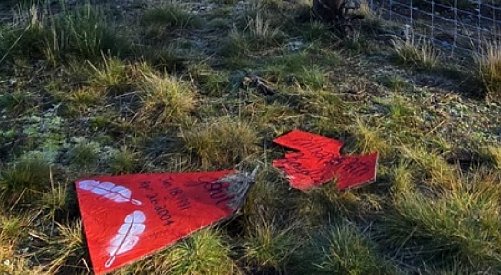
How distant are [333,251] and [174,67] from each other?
1918 mm

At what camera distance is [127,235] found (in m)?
2.62

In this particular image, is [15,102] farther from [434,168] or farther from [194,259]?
[434,168]

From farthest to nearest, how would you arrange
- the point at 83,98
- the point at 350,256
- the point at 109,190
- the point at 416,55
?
the point at 416,55, the point at 83,98, the point at 109,190, the point at 350,256

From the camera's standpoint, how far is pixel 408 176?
3.05 m

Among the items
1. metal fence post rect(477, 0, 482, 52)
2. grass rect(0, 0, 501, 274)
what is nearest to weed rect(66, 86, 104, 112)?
grass rect(0, 0, 501, 274)

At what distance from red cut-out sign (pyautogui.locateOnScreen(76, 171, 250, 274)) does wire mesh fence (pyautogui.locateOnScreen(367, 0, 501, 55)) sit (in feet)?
7.84

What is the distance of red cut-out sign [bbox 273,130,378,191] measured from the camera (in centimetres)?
300

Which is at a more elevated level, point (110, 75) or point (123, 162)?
point (110, 75)

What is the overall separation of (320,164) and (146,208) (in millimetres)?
851

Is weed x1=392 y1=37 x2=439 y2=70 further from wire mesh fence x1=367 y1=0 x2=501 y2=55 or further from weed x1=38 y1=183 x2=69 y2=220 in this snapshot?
weed x1=38 y1=183 x2=69 y2=220

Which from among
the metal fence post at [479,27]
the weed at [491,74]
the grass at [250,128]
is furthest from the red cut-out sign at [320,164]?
the metal fence post at [479,27]

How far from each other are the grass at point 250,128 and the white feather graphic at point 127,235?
81 mm

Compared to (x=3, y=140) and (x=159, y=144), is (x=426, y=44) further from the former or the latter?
(x=3, y=140)

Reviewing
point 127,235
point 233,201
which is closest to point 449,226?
point 233,201
